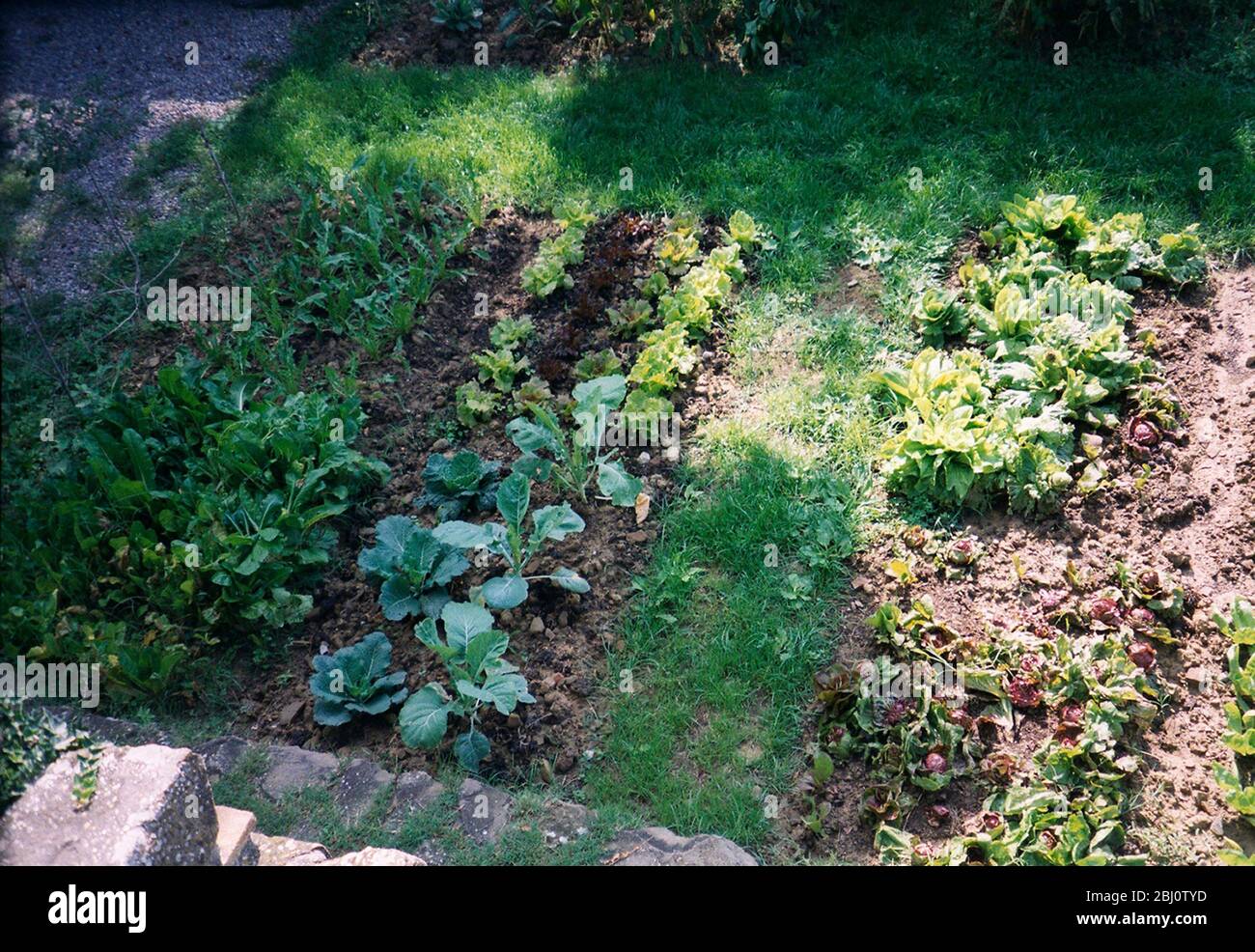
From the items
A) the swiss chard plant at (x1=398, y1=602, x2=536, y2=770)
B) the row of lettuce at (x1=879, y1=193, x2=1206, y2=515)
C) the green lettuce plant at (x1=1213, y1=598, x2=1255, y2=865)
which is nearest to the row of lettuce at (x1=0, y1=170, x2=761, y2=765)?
the swiss chard plant at (x1=398, y1=602, x2=536, y2=770)

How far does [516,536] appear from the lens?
166 inches

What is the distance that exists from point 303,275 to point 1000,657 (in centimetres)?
448

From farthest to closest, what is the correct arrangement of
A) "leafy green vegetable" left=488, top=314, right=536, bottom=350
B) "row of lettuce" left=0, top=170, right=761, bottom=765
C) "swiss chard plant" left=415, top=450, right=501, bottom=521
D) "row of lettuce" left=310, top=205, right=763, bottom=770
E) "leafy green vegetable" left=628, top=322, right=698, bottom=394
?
"leafy green vegetable" left=488, top=314, right=536, bottom=350, "leafy green vegetable" left=628, top=322, right=698, bottom=394, "swiss chard plant" left=415, top=450, right=501, bottom=521, "row of lettuce" left=0, top=170, right=761, bottom=765, "row of lettuce" left=310, top=205, right=763, bottom=770

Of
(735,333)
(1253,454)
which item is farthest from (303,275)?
(1253,454)

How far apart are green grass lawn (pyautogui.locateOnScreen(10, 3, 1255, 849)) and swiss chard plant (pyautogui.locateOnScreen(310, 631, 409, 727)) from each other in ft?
3.00

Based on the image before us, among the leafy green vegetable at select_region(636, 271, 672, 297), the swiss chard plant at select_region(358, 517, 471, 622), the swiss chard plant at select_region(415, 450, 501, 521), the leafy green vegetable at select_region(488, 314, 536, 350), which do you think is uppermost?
the leafy green vegetable at select_region(636, 271, 672, 297)

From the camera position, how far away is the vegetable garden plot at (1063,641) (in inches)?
140

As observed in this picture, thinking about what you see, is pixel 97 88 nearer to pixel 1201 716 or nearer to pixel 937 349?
pixel 937 349

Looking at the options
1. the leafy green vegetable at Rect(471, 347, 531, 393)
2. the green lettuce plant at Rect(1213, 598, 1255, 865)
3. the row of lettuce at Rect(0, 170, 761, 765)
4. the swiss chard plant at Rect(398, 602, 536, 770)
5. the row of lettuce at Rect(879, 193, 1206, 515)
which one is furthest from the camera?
the leafy green vegetable at Rect(471, 347, 531, 393)

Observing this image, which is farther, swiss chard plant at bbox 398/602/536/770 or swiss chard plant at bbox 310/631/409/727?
swiss chard plant at bbox 310/631/409/727

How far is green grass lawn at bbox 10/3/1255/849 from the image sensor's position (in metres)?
4.04

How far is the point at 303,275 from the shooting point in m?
5.95

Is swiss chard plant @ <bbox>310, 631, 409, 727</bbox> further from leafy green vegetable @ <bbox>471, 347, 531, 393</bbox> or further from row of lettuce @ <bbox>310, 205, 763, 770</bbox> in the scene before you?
leafy green vegetable @ <bbox>471, 347, 531, 393</bbox>

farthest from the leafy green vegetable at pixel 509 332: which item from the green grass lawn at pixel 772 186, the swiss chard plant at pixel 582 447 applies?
the green grass lawn at pixel 772 186
